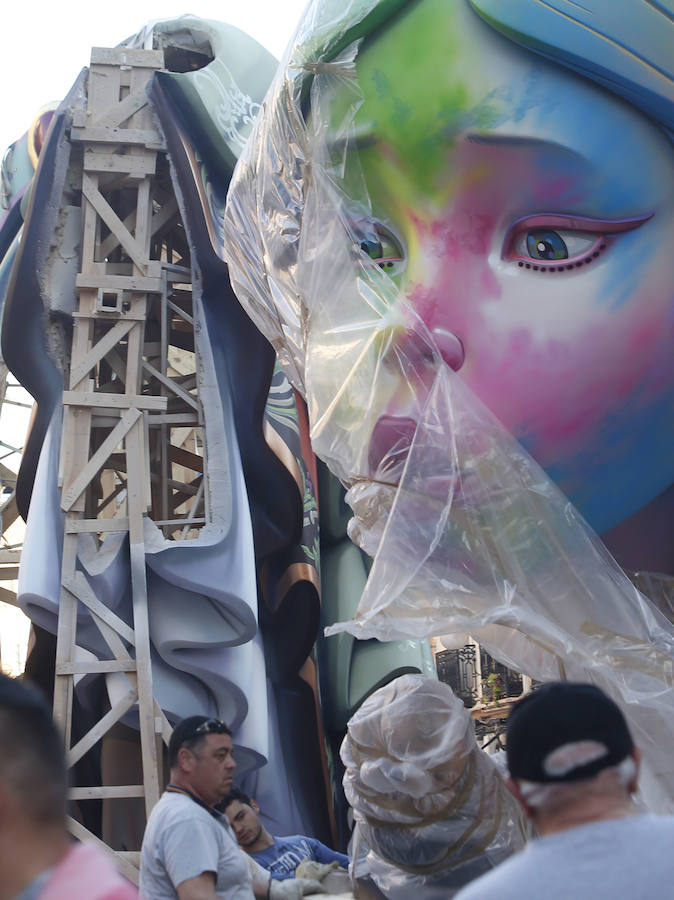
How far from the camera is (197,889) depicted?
2340 millimetres

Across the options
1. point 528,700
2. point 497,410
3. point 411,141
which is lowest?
point 528,700

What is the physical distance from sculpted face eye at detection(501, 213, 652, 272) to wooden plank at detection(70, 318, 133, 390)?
325cm

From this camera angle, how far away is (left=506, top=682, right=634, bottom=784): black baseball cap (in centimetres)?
134

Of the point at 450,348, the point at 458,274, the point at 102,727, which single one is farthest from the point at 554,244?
the point at 102,727

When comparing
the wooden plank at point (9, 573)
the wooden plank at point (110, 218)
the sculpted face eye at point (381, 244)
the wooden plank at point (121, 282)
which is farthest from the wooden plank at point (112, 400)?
the sculpted face eye at point (381, 244)

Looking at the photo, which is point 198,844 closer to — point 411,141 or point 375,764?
point 375,764

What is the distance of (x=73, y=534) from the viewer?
5.38 metres

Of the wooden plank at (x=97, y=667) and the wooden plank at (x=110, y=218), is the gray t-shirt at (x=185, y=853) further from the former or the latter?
the wooden plank at (x=110, y=218)

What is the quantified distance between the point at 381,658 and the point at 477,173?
3.84 meters

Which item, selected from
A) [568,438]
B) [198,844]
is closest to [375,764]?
[198,844]

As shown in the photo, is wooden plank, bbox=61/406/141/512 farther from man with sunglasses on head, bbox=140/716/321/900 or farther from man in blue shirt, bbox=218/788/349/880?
man with sunglasses on head, bbox=140/716/321/900

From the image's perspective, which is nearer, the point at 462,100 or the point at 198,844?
the point at 198,844

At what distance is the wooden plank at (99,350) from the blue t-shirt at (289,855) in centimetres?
272

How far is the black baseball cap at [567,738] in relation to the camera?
4.39ft
